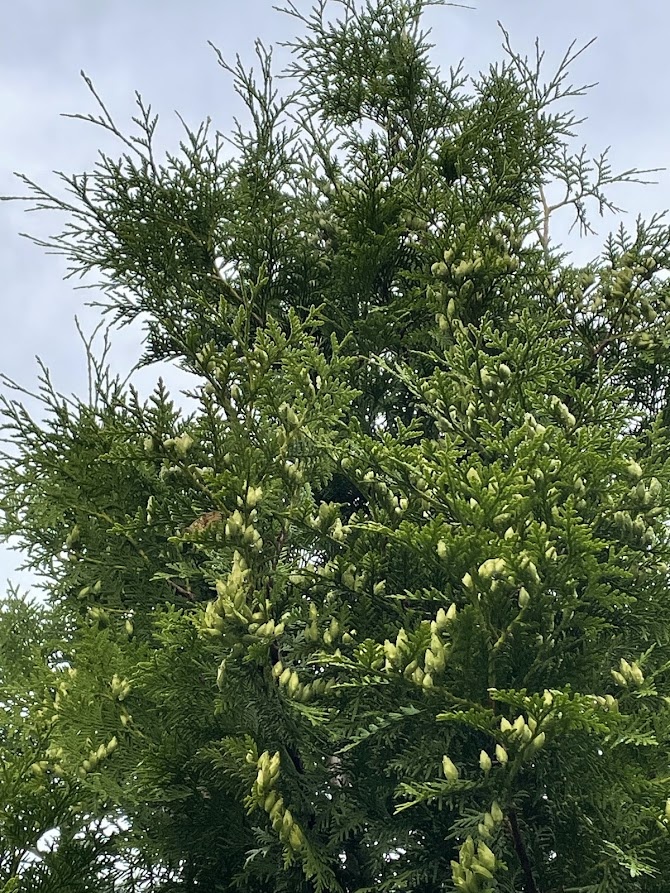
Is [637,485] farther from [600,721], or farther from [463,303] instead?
[463,303]

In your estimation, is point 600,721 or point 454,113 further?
A: point 454,113

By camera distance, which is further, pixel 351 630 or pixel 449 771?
pixel 351 630

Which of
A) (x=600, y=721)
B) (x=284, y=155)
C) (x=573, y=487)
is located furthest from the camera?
(x=284, y=155)

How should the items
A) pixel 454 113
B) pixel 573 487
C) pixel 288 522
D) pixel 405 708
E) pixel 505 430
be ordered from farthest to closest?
pixel 454 113 < pixel 505 430 < pixel 288 522 < pixel 573 487 < pixel 405 708

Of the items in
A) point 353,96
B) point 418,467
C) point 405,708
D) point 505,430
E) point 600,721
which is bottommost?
point 600,721

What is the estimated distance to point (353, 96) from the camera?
8.60 m

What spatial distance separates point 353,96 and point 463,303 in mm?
3533

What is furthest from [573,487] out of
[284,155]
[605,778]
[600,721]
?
[284,155]

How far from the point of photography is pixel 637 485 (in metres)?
4.80

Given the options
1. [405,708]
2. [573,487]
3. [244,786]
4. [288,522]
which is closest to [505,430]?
[573,487]

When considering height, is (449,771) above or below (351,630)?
below

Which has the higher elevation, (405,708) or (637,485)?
(637,485)

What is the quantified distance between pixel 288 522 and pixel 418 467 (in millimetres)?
883

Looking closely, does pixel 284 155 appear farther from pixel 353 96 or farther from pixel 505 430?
pixel 505 430
